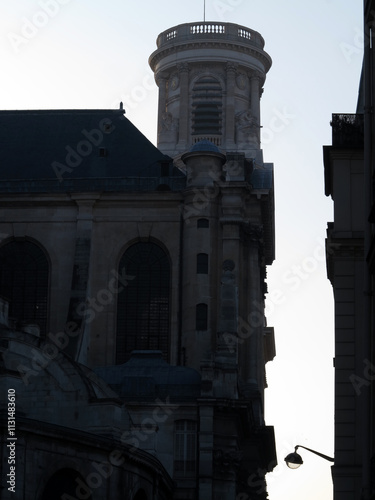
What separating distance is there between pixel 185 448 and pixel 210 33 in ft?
139

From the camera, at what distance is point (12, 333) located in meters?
44.9

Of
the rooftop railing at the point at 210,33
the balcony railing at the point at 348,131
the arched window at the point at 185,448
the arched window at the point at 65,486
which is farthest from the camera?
the rooftop railing at the point at 210,33

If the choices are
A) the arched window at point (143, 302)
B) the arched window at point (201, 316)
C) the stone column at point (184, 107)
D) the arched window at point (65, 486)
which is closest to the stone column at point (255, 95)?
the stone column at point (184, 107)

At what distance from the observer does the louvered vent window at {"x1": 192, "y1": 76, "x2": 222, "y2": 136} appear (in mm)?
91250

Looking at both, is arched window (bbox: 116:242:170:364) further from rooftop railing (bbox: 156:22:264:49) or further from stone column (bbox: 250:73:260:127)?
rooftop railing (bbox: 156:22:264:49)

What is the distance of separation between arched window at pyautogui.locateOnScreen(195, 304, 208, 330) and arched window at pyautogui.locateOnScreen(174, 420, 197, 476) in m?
7.44

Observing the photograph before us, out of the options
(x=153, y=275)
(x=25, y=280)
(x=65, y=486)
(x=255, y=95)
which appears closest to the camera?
(x=65, y=486)

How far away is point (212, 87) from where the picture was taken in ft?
302

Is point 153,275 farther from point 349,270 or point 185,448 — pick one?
point 349,270

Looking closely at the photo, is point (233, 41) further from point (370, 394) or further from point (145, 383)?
point (370, 394)

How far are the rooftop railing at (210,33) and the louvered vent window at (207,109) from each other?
2.81 m

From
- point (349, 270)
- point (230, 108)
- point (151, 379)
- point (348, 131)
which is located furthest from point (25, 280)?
point (349, 270)

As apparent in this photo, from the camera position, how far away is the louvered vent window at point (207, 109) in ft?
299

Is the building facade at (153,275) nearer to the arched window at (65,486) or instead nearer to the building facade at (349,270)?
the arched window at (65,486)
